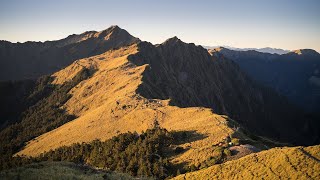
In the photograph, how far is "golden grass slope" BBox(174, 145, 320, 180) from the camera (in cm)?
4538

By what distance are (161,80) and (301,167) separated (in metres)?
145

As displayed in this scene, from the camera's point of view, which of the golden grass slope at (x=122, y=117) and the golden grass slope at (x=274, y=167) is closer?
the golden grass slope at (x=274, y=167)

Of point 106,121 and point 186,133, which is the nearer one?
point 186,133

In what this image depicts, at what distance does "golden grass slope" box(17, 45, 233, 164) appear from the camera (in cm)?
7700

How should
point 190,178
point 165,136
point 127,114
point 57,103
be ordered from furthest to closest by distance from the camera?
point 57,103
point 127,114
point 165,136
point 190,178

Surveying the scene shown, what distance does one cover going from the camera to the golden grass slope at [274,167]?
45.4 metres

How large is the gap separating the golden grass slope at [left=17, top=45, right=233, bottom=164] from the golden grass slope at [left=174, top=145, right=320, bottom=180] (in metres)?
13.4

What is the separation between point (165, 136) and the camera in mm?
79375

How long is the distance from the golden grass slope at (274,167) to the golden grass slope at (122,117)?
529 inches

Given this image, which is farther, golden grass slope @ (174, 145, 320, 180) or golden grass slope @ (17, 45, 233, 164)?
golden grass slope @ (17, 45, 233, 164)

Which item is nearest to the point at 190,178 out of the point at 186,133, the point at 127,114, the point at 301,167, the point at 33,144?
the point at 301,167

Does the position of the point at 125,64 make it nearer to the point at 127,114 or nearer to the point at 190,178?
the point at 127,114

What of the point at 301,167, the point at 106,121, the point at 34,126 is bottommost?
the point at 34,126

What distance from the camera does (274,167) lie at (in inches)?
1902
